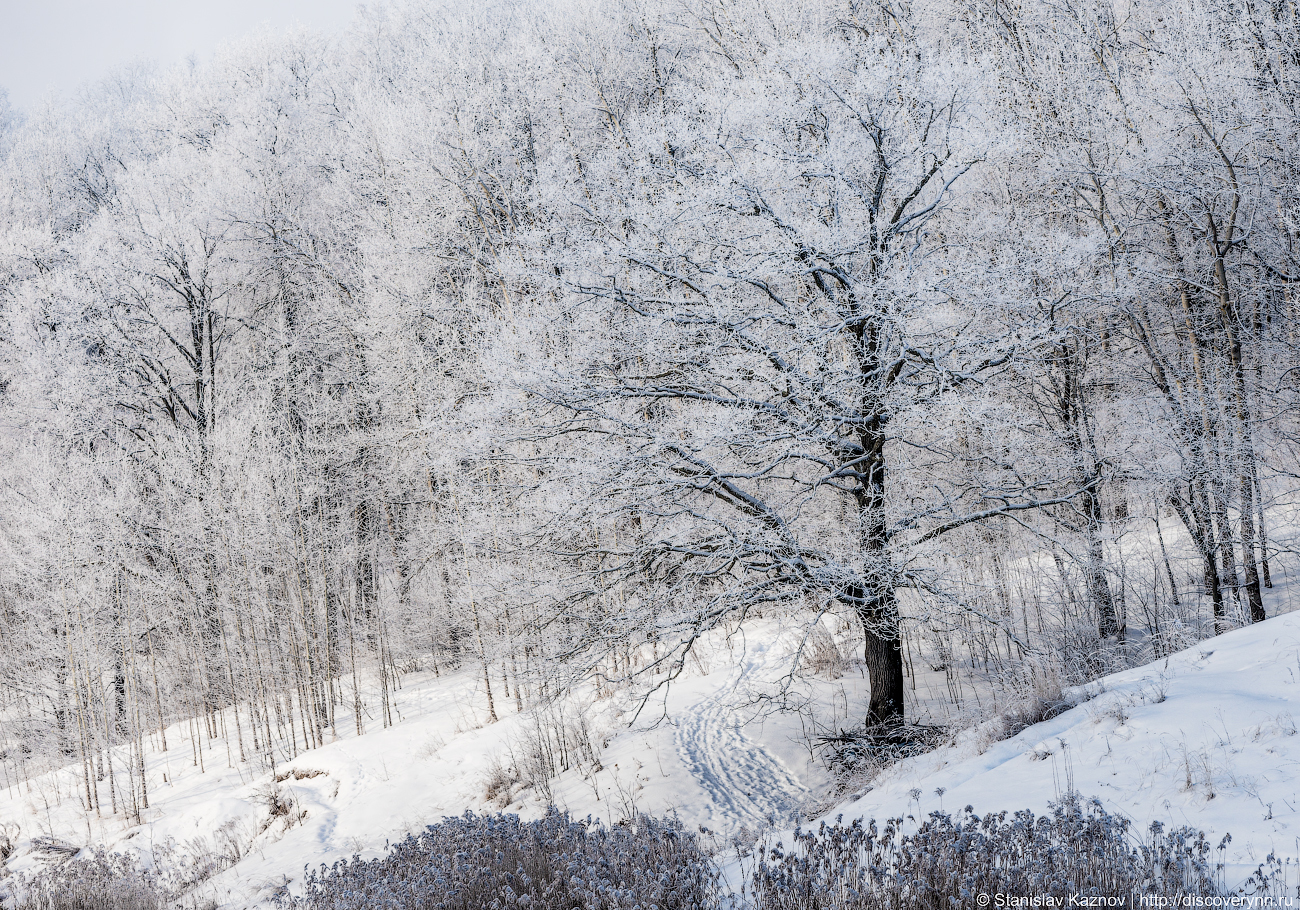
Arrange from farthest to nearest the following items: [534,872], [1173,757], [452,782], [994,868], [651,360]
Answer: [452,782] → [651,360] → [1173,757] → [534,872] → [994,868]

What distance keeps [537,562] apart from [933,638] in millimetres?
5638

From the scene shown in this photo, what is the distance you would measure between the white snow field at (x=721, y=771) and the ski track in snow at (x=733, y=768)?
0.08 feet

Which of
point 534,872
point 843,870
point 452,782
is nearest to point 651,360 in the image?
point 534,872

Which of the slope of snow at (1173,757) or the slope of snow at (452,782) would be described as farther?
the slope of snow at (452,782)

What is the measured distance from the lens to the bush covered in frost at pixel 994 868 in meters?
2.57

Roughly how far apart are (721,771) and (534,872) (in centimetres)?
477

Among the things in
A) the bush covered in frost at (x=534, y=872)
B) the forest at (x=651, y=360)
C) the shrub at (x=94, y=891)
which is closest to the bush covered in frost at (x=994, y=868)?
the bush covered in frost at (x=534, y=872)

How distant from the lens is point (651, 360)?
27.7ft

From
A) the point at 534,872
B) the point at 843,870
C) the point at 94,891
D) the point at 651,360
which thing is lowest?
the point at 94,891

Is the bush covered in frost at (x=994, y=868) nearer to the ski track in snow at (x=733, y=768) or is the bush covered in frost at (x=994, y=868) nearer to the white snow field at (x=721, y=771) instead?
the white snow field at (x=721, y=771)

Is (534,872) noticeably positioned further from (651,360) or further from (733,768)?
(651,360)

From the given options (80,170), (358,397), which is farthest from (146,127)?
(358,397)

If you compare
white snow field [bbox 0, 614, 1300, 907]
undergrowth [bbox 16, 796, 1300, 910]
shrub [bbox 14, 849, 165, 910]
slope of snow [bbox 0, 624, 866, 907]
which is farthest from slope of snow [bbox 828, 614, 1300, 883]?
shrub [bbox 14, 849, 165, 910]

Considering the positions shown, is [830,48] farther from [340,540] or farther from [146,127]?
[146,127]
